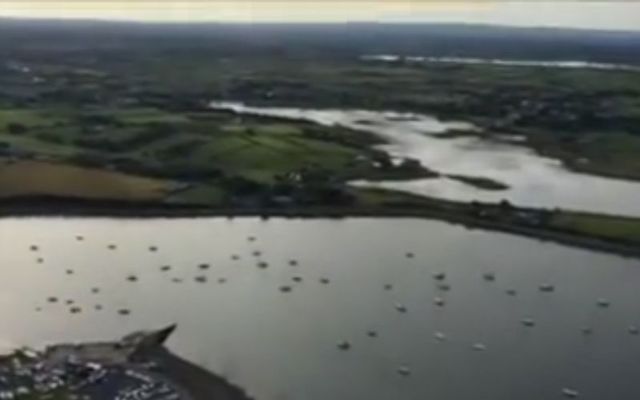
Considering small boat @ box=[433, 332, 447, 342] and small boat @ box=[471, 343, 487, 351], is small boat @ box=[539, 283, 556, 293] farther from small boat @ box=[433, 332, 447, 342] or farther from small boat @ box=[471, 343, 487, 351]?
small boat @ box=[471, 343, 487, 351]

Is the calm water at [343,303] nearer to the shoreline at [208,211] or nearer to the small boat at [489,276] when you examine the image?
the small boat at [489,276]

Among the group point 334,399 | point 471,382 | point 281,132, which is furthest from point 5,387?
point 281,132

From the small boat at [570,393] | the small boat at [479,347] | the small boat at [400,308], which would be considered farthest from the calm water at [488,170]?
the small boat at [570,393]

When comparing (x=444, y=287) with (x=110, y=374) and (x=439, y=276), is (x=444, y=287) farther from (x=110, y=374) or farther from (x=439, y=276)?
(x=110, y=374)

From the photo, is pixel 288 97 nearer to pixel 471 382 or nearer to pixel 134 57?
pixel 134 57

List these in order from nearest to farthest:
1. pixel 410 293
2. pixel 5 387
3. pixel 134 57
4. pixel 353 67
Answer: pixel 5 387 < pixel 410 293 < pixel 353 67 < pixel 134 57

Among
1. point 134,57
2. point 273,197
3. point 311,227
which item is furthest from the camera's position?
point 134,57
